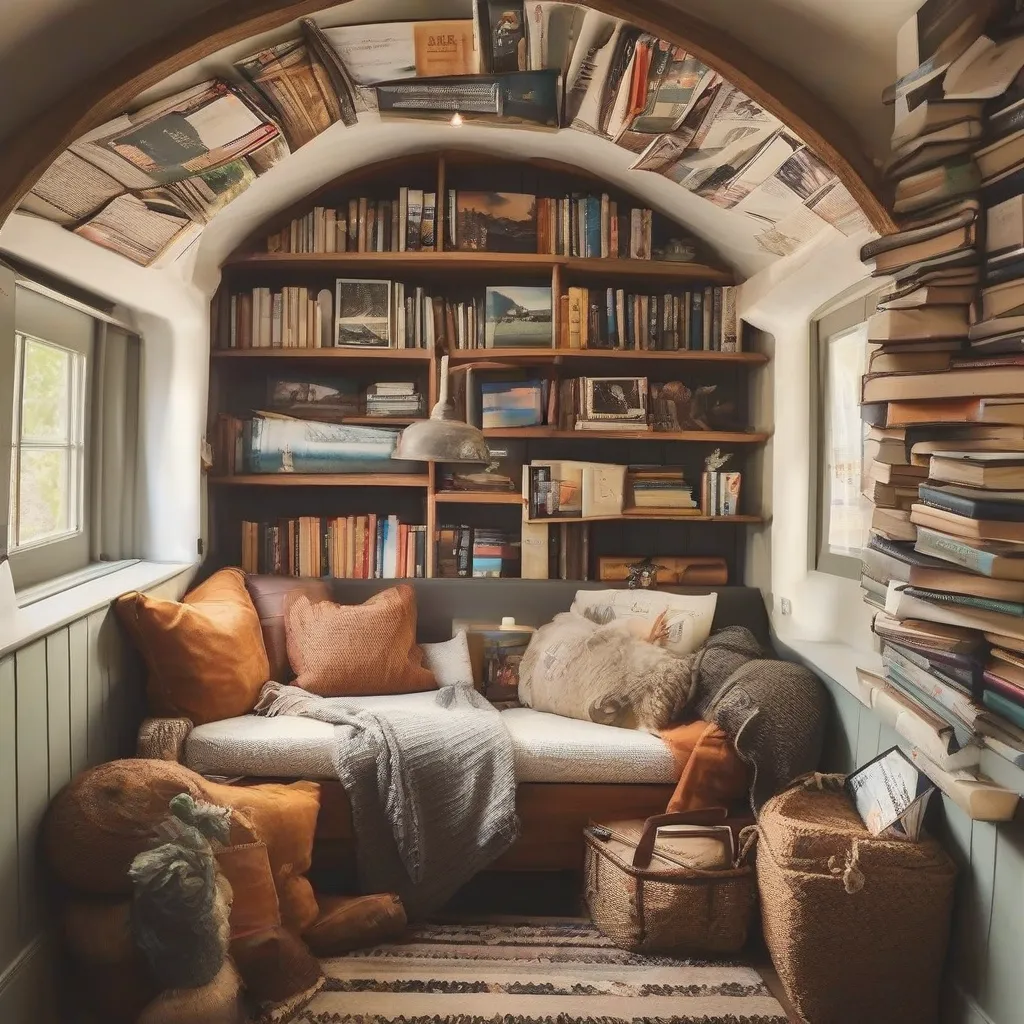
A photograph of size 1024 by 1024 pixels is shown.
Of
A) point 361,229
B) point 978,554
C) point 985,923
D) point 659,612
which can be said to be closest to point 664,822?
point 985,923

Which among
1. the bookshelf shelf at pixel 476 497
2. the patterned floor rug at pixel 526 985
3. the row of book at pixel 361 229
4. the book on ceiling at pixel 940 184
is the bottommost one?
the patterned floor rug at pixel 526 985

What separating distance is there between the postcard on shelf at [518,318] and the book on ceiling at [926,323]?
68.1 inches

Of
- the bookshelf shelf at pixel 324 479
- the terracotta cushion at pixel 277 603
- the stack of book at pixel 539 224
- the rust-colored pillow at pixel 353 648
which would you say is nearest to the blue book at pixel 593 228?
the stack of book at pixel 539 224

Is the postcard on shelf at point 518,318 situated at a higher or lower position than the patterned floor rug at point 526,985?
higher

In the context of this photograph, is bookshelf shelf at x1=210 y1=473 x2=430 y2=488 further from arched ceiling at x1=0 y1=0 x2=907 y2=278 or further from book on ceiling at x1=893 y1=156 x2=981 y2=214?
book on ceiling at x1=893 y1=156 x2=981 y2=214

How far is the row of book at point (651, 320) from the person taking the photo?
3.54 m

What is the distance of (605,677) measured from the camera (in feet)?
9.75

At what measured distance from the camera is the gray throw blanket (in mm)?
2602

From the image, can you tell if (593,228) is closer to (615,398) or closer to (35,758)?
(615,398)

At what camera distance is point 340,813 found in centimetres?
267

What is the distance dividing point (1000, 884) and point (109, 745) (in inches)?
91.0

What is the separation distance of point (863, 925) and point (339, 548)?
2.26 meters

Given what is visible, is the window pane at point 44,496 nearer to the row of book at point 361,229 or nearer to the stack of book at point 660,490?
the row of book at point 361,229

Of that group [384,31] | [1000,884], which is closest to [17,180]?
[384,31]
